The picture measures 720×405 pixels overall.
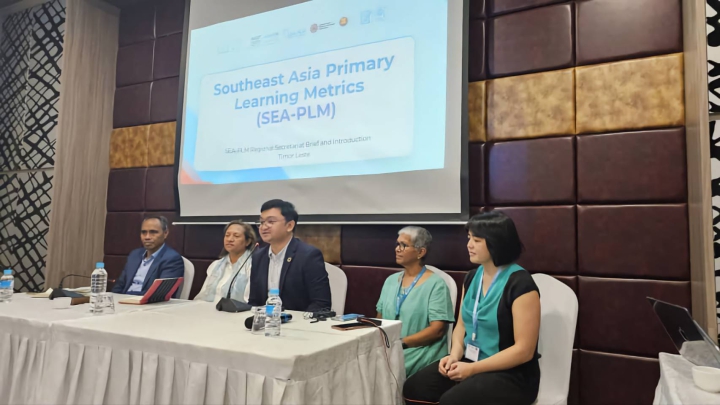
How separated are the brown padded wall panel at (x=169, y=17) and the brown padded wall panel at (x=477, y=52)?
243 centimetres

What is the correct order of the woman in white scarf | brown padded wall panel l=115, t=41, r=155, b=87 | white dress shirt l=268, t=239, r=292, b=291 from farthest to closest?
brown padded wall panel l=115, t=41, r=155, b=87 < the woman in white scarf < white dress shirt l=268, t=239, r=292, b=291

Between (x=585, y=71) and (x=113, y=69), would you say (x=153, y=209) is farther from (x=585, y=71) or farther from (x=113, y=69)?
(x=585, y=71)

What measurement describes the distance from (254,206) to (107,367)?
6.17 ft

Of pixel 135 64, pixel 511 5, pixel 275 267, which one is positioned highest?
pixel 135 64

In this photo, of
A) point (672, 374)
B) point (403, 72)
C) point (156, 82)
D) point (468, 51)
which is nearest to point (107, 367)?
point (672, 374)

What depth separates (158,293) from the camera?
2221mm

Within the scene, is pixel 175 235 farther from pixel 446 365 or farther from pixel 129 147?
pixel 446 365

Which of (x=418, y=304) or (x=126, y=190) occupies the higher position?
(x=126, y=190)

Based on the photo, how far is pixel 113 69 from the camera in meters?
4.31

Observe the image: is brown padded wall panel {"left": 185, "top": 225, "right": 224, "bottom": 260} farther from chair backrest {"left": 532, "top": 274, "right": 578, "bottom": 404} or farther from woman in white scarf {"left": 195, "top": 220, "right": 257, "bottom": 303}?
chair backrest {"left": 532, "top": 274, "right": 578, "bottom": 404}

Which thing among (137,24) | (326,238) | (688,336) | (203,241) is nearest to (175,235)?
(203,241)

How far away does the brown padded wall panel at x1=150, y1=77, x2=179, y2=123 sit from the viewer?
3889 millimetres

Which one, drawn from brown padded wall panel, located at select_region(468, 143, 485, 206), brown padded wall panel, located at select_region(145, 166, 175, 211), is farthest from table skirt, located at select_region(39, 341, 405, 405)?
brown padded wall panel, located at select_region(145, 166, 175, 211)

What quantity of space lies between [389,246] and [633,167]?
4.47 ft
